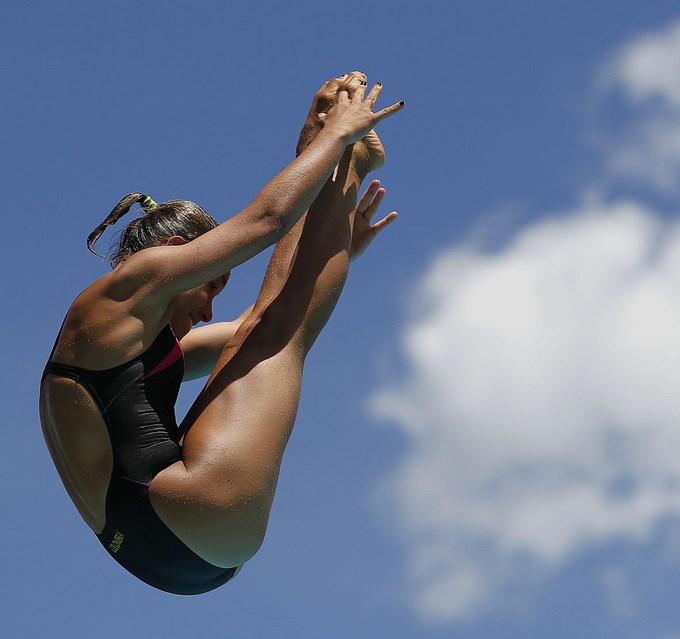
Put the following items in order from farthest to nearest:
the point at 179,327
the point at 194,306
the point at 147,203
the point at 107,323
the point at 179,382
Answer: the point at 147,203 < the point at 179,327 < the point at 194,306 < the point at 179,382 < the point at 107,323

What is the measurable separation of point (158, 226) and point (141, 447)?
120cm

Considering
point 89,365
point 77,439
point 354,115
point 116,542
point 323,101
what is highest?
point 323,101

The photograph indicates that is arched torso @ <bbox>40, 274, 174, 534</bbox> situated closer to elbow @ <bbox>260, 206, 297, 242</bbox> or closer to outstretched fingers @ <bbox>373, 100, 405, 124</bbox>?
elbow @ <bbox>260, 206, 297, 242</bbox>

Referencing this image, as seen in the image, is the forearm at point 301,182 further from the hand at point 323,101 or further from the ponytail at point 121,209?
the ponytail at point 121,209

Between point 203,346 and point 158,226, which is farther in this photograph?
point 203,346

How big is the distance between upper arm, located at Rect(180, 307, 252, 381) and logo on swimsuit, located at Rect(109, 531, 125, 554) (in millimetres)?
1381

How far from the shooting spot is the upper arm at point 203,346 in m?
6.77

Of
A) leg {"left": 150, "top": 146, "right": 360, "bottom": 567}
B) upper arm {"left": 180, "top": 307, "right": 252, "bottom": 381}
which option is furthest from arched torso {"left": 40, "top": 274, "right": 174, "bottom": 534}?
upper arm {"left": 180, "top": 307, "right": 252, "bottom": 381}

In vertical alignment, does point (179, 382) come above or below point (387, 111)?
below

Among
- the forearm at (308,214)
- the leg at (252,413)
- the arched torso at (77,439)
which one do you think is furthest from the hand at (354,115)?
the arched torso at (77,439)

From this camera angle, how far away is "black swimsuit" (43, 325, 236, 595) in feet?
17.8

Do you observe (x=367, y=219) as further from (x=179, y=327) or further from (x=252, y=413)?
(x=252, y=413)

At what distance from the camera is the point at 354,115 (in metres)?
6.07

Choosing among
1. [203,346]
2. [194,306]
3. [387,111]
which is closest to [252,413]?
[194,306]
